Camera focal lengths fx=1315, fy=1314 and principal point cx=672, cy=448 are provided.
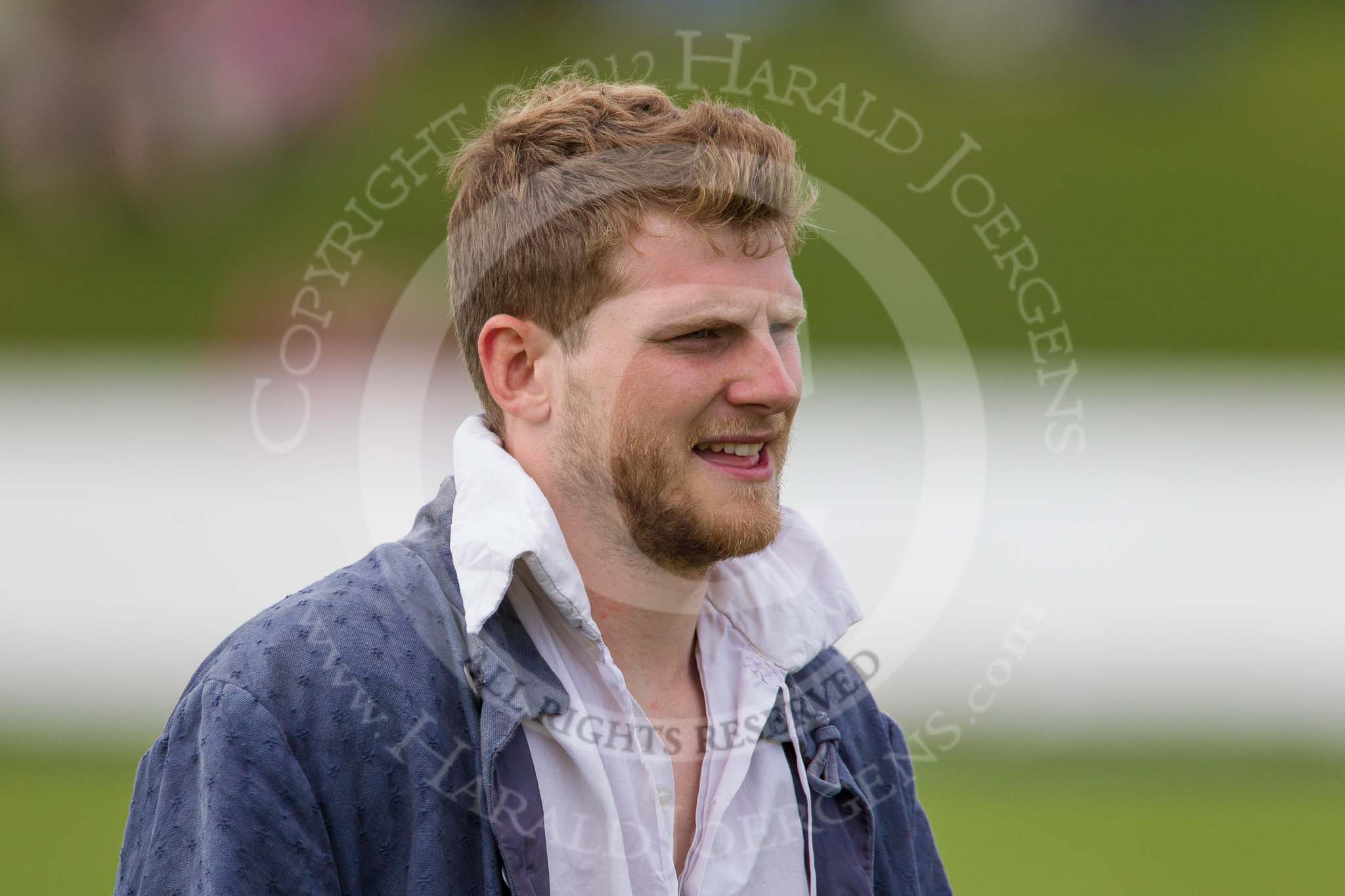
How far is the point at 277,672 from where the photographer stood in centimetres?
158

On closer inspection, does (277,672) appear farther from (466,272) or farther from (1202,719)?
(1202,719)

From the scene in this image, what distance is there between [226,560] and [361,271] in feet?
9.94

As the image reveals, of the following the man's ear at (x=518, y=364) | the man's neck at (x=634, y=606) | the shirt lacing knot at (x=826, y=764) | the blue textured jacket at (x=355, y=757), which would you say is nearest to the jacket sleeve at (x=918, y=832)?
the shirt lacing knot at (x=826, y=764)

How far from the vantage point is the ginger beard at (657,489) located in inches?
74.1

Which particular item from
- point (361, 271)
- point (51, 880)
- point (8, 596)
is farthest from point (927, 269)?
point (51, 880)

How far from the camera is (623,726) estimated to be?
1729mm

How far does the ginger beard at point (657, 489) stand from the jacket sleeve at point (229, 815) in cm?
58

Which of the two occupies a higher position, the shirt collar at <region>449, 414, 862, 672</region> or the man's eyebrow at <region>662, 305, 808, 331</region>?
the man's eyebrow at <region>662, 305, 808, 331</region>

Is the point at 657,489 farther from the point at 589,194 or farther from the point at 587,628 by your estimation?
the point at 589,194

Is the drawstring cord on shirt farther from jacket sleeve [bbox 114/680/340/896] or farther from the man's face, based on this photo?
jacket sleeve [bbox 114/680/340/896]

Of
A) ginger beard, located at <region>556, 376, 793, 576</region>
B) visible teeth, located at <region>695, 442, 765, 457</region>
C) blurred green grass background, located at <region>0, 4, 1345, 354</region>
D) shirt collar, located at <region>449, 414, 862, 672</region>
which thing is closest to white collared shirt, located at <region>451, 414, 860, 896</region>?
shirt collar, located at <region>449, 414, 862, 672</region>

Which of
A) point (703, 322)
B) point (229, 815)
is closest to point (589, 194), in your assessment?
point (703, 322)

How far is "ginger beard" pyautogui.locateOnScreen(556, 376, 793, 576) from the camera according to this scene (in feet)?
6.18

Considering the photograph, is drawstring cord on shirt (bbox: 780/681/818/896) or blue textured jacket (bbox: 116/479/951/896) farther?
drawstring cord on shirt (bbox: 780/681/818/896)
